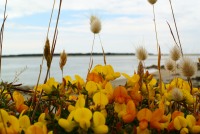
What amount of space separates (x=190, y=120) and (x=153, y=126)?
0.14 metres

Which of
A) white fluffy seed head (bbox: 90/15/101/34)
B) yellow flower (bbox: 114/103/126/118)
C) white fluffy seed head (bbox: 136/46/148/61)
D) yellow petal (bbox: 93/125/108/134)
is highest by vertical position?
white fluffy seed head (bbox: 90/15/101/34)

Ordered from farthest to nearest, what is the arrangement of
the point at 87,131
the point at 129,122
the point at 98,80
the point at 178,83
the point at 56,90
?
the point at 178,83 → the point at 98,80 → the point at 56,90 → the point at 129,122 → the point at 87,131

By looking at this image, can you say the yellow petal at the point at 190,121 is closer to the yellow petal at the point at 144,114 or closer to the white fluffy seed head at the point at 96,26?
the yellow petal at the point at 144,114

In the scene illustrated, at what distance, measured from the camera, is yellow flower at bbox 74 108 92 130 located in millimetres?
964

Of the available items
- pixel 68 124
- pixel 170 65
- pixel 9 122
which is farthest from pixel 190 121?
pixel 170 65

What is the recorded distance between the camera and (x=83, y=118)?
0.97 metres

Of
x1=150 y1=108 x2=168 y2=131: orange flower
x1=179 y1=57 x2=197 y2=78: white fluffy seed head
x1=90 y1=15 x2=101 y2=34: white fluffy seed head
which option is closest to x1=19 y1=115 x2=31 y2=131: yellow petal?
x1=150 y1=108 x2=168 y2=131: orange flower

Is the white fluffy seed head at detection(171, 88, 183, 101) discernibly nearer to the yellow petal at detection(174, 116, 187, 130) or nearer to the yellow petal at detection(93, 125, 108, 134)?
the yellow petal at detection(174, 116, 187, 130)

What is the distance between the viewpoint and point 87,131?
101 cm

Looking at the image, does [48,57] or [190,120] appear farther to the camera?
[190,120]

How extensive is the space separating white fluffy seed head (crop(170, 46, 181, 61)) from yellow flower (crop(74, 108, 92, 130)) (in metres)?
0.80

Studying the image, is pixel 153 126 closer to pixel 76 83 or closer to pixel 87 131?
pixel 87 131

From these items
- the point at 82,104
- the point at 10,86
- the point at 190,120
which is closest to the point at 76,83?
the point at 10,86

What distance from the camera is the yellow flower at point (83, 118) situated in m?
Answer: 0.96
